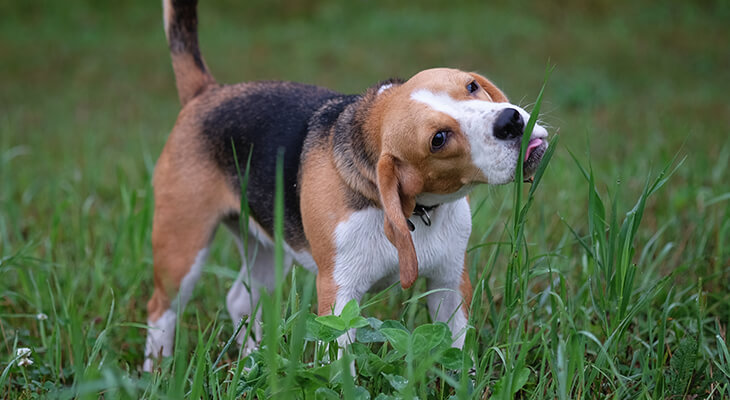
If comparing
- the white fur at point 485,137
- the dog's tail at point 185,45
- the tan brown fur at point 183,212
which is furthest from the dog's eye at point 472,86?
the dog's tail at point 185,45

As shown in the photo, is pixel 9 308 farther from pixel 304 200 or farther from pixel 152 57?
pixel 152 57

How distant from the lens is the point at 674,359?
9.01ft

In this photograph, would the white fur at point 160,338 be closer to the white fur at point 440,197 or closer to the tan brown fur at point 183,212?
the tan brown fur at point 183,212

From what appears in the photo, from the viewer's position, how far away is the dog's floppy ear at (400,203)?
258 centimetres

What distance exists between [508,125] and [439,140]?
0.26m

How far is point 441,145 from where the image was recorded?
2596 millimetres

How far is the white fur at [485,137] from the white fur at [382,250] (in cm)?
44

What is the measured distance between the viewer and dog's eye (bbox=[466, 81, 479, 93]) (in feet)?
9.10

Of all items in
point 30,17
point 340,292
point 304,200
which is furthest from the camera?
point 30,17

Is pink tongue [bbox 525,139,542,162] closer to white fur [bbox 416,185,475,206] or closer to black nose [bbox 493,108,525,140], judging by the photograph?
black nose [bbox 493,108,525,140]

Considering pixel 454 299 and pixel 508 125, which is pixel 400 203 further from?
pixel 454 299

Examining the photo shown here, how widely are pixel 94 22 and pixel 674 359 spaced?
1292 cm

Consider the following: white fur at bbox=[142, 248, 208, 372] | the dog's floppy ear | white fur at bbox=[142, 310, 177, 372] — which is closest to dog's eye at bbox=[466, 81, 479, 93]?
the dog's floppy ear

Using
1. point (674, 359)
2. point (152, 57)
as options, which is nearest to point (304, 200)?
point (674, 359)
